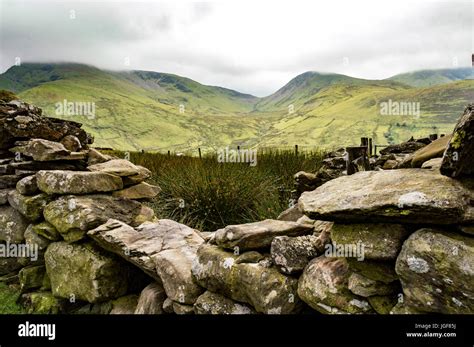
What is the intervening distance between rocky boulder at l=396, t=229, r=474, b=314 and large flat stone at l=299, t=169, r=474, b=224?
14 centimetres

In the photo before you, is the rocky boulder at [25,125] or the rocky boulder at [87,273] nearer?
the rocky boulder at [87,273]

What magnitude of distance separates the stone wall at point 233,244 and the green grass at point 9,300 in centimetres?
13

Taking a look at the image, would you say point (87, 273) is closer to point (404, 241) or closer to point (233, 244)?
point (233, 244)

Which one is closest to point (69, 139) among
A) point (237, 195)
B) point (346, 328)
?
point (237, 195)

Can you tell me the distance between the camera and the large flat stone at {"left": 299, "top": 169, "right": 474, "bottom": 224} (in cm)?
241

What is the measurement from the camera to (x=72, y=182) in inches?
203

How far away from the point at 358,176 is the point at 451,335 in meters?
1.47

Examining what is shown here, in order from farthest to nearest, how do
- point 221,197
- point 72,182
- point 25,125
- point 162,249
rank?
point 221,197 < point 25,125 < point 72,182 < point 162,249

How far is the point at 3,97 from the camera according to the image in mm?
7184

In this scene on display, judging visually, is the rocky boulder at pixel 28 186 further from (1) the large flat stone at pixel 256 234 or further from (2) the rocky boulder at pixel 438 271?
(2) the rocky boulder at pixel 438 271

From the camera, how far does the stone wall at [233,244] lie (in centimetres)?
246

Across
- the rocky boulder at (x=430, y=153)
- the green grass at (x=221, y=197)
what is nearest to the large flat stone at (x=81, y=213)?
the green grass at (x=221, y=197)

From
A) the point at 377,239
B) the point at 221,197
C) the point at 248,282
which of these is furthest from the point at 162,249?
the point at 221,197

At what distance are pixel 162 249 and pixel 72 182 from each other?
183cm
